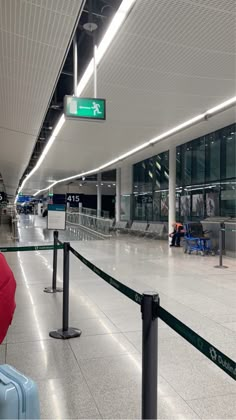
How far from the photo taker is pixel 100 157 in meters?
16.3

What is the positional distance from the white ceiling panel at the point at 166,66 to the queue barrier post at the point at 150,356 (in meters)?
3.68

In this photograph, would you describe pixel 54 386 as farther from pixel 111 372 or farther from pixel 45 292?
pixel 45 292

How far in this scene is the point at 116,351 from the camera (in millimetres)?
3406

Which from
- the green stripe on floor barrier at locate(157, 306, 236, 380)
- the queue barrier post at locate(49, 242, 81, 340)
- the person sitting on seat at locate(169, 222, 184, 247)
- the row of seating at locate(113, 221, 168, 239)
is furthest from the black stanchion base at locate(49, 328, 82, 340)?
the row of seating at locate(113, 221, 168, 239)

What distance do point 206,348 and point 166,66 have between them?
530 centimetres

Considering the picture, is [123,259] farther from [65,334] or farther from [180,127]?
[65,334]

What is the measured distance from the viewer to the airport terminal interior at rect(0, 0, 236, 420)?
2408 mm

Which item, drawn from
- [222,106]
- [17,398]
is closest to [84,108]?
[222,106]

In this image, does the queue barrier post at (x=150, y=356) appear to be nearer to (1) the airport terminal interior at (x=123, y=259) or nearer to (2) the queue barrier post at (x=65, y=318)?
Answer: (1) the airport terminal interior at (x=123, y=259)

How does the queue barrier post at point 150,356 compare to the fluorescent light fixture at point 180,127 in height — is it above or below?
below

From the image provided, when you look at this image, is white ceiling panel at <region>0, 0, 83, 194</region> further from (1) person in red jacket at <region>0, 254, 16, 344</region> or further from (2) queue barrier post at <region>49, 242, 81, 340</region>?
(1) person in red jacket at <region>0, 254, 16, 344</region>

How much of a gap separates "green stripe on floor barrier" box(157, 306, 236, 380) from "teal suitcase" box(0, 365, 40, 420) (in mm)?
671

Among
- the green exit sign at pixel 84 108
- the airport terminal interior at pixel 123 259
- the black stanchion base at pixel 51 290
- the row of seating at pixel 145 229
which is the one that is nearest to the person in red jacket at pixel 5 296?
the airport terminal interior at pixel 123 259

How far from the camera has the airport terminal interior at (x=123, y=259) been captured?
7.90ft
